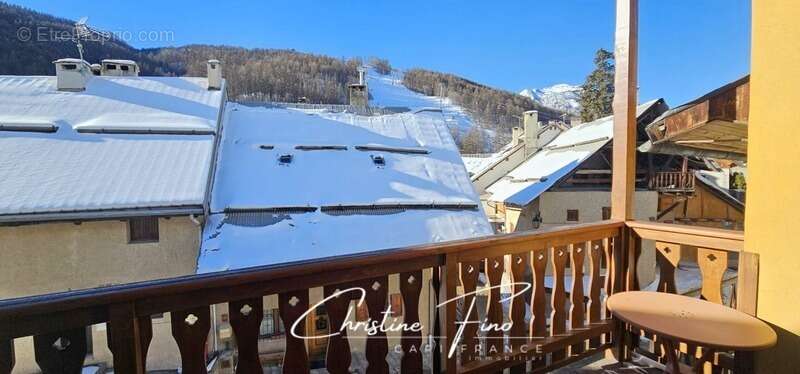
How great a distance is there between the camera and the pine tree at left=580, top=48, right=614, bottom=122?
72.7 feet

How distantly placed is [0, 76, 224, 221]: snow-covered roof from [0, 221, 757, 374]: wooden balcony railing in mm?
5464

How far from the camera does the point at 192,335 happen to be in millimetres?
1108

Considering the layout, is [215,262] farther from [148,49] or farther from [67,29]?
[148,49]

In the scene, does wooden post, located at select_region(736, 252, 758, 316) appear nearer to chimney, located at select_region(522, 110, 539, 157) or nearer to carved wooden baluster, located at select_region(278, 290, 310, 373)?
carved wooden baluster, located at select_region(278, 290, 310, 373)

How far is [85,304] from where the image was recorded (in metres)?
0.93

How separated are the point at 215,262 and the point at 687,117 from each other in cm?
535

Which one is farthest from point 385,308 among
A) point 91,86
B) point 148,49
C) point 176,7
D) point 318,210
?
point 148,49

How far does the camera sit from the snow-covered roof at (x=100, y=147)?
5.74 metres

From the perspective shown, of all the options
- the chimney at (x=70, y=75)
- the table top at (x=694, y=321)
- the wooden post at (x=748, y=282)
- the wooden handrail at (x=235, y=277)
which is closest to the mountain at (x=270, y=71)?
the chimney at (x=70, y=75)

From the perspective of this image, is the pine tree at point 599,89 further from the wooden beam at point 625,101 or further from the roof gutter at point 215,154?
the wooden beam at point 625,101

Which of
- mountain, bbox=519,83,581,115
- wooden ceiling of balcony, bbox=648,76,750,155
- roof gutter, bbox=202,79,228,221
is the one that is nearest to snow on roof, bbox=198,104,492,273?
roof gutter, bbox=202,79,228,221

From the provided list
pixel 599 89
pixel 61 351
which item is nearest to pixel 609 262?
pixel 61 351

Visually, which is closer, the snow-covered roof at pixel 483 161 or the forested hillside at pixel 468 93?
the snow-covered roof at pixel 483 161

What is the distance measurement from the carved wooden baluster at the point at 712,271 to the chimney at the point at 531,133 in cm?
1285
